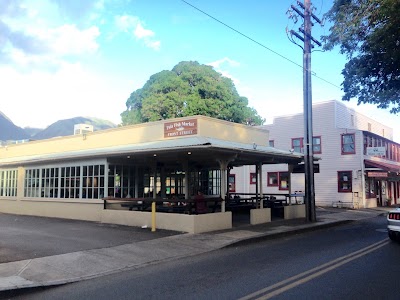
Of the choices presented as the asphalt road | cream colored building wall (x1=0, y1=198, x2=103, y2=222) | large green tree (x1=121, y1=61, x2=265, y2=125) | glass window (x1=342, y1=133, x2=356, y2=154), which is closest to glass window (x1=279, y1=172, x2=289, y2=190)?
glass window (x1=342, y1=133, x2=356, y2=154)

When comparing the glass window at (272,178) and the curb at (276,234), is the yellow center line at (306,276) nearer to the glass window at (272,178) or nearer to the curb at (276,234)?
the curb at (276,234)

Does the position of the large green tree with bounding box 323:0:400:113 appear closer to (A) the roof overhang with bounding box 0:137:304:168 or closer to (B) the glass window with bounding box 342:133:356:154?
(A) the roof overhang with bounding box 0:137:304:168

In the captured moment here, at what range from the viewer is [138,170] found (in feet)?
63.2

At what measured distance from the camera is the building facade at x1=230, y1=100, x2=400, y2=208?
89.7 ft

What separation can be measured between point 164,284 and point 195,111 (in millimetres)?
28517

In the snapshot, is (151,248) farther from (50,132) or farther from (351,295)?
(50,132)

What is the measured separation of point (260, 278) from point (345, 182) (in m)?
23.0

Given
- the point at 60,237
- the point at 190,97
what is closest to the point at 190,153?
the point at 60,237

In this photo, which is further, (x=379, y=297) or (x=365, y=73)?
(x=365, y=73)

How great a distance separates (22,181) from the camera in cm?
2220

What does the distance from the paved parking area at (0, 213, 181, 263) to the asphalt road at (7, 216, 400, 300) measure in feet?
9.60

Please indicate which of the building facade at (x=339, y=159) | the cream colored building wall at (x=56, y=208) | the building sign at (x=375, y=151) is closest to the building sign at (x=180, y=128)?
the cream colored building wall at (x=56, y=208)

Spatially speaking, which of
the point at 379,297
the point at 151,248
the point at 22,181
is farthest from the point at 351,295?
the point at 22,181

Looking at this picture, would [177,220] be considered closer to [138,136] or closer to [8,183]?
[138,136]
